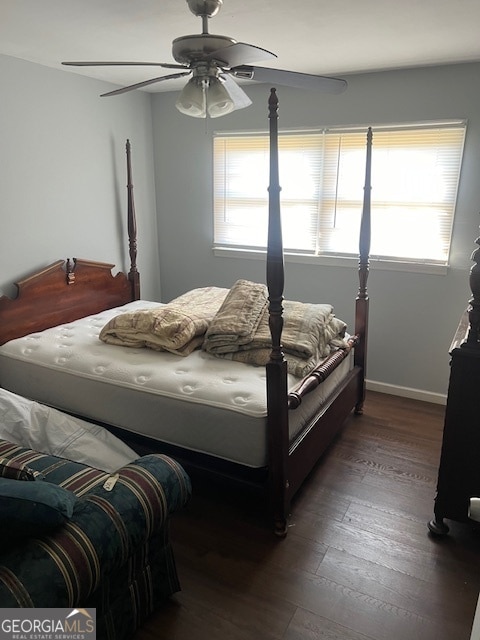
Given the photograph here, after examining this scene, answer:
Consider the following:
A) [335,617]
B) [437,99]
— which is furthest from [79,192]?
[335,617]

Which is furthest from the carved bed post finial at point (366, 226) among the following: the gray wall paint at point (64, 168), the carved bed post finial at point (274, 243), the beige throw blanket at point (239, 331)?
the gray wall paint at point (64, 168)

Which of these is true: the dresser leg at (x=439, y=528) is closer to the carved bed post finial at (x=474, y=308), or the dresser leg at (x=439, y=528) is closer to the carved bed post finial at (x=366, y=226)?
the carved bed post finial at (x=474, y=308)

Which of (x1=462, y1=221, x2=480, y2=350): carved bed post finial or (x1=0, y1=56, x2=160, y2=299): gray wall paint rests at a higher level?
(x1=0, y1=56, x2=160, y2=299): gray wall paint

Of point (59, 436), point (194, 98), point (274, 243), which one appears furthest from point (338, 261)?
A: point (59, 436)

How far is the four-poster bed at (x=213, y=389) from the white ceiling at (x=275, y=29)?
597mm

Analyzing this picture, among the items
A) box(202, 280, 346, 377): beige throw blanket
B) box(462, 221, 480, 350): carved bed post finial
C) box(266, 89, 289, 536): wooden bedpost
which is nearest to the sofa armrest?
box(266, 89, 289, 536): wooden bedpost

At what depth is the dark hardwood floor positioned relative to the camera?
173cm

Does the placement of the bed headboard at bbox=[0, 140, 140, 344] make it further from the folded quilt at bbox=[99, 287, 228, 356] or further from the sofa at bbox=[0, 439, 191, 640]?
the sofa at bbox=[0, 439, 191, 640]

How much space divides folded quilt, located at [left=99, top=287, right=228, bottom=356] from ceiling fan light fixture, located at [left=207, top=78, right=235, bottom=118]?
1125 mm

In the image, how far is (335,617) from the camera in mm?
1756

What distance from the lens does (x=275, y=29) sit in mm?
2344

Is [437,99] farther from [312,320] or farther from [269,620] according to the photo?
[269,620]

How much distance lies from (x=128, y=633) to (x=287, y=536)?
831mm

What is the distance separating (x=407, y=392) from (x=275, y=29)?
8.78 ft
